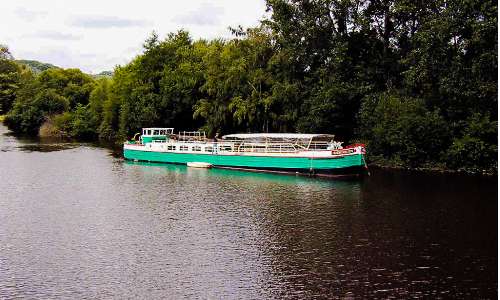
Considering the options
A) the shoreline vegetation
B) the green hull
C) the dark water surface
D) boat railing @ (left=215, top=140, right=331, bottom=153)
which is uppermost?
the shoreline vegetation

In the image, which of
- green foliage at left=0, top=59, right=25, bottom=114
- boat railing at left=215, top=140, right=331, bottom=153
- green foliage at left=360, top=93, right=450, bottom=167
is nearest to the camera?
boat railing at left=215, top=140, right=331, bottom=153

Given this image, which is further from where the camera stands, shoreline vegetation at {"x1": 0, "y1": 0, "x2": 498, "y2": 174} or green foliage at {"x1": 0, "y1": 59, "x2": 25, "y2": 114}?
green foliage at {"x1": 0, "y1": 59, "x2": 25, "y2": 114}

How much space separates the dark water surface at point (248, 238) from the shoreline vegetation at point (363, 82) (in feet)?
27.2

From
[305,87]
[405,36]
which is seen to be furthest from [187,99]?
[405,36]

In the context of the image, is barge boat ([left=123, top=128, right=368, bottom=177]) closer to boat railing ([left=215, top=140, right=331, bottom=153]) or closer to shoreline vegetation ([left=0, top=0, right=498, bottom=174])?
boat railing ([left=215, top=140, right=331, bottom=153])

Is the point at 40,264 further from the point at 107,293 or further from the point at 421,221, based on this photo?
the point at 421,221

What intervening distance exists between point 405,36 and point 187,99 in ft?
136

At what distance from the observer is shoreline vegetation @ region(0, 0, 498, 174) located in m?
58.2

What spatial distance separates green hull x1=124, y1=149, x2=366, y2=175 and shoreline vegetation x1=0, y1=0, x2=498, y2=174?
9.52 meters

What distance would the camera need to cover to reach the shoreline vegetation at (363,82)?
5819 cm

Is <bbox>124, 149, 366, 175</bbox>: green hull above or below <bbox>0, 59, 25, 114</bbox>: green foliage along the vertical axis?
below

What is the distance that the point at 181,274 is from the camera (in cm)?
2762

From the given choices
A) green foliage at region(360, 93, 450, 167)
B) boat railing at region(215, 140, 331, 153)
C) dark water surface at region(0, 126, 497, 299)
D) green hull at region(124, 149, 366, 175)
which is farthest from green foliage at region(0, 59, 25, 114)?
green foliage at region(360, 93, 450, 167)

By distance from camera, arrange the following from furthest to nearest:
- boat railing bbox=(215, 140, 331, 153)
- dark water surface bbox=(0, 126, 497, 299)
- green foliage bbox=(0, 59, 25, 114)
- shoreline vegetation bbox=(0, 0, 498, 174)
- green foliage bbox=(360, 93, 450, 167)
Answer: green foliage bbox=(0, 59, 25, 114), green foliage bbox=(360, 93, 450, 167), boat railing bbox=(215, 140, 331, 153), shoreline vegetation bbox=(0, 0, 498, 174), dark water surface bbox=(0, 126, 497, 299)
